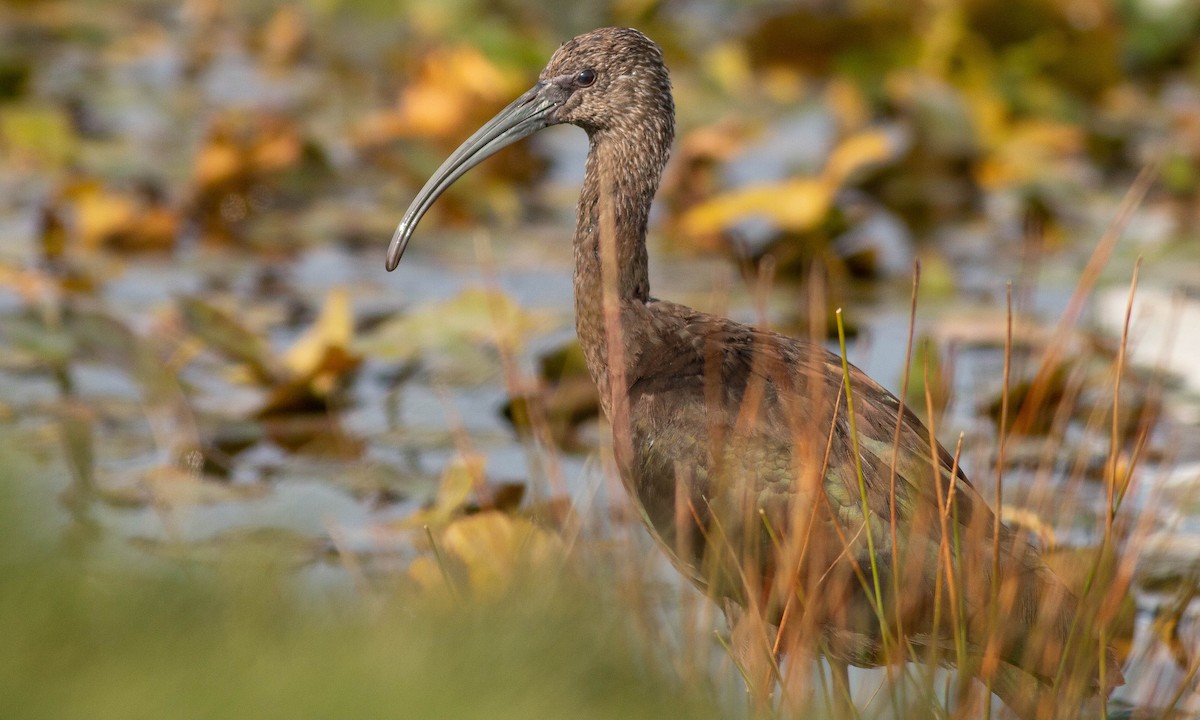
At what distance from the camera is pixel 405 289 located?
5.80 meters

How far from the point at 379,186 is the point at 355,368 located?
2059mm

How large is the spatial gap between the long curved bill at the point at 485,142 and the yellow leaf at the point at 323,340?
23.9 inches

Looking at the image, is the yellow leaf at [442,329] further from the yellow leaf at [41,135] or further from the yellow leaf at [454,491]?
the yellow leaf at [41,135]

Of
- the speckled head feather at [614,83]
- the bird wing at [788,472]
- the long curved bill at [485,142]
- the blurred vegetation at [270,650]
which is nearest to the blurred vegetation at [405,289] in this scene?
the blurred vegetation at [270,650]

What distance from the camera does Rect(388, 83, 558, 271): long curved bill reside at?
405 centimetres

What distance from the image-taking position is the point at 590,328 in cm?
382

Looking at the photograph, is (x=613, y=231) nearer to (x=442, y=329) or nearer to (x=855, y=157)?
(x=442, y=329)

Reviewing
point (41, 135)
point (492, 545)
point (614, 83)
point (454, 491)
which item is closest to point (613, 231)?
point (614, 83)

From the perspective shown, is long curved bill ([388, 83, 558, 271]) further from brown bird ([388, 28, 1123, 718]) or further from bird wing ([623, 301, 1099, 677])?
bird wing ([623, 301, 1099, 677])

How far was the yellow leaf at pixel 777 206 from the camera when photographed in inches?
217

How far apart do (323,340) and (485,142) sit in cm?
82

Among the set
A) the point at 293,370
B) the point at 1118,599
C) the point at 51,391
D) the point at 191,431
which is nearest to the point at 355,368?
the point at 293,370

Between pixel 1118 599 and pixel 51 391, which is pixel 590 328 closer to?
pixel 1118 599

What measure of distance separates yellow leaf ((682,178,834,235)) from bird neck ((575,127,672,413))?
1492 mm
